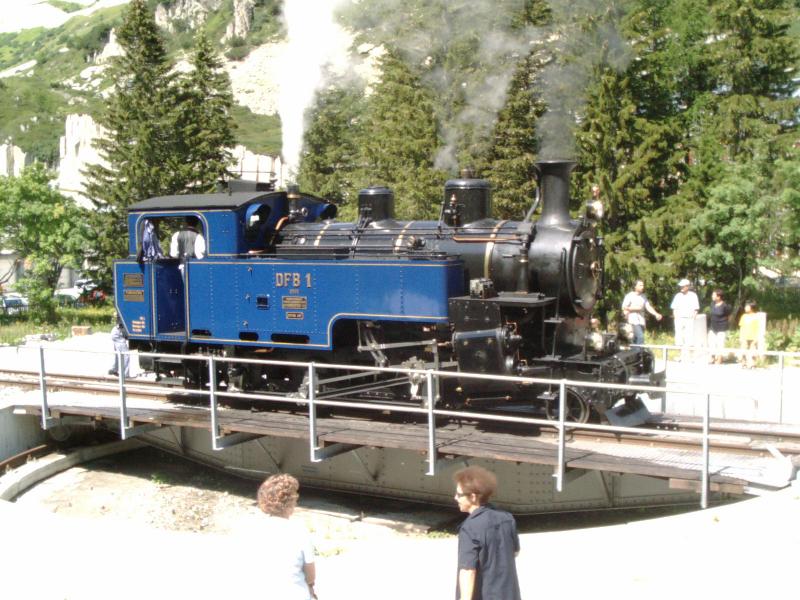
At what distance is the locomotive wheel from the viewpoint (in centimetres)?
1038

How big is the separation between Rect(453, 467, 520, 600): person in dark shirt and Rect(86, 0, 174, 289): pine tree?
28.7 meters

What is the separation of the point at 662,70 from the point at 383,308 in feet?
56.9

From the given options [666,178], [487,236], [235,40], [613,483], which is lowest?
[613,483]

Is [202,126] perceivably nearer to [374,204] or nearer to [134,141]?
[134,141]

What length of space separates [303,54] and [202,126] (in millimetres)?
11397

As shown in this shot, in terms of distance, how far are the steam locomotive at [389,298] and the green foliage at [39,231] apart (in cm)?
1753

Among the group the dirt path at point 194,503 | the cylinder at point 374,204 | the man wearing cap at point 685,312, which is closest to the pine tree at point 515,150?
the man wearing cap at point 685,312

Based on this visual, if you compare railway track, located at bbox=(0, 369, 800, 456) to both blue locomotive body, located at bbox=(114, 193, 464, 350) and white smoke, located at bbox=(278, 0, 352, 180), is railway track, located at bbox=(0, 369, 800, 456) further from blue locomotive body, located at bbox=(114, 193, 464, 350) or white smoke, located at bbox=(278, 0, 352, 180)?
white smoke, located at bbox=(278, 0, 352, 180)

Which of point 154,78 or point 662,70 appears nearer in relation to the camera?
point 662,70

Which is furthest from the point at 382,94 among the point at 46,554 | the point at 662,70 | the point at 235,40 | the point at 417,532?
the point at 235,40

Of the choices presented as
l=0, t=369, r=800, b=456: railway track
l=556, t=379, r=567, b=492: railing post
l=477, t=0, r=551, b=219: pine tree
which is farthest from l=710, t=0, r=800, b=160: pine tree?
l=556, t=379, r=567, b=492: railing post

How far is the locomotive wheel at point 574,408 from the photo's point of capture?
34.0 feet

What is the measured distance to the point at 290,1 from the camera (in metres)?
23.2

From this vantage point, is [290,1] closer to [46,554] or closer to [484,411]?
[484,411]
